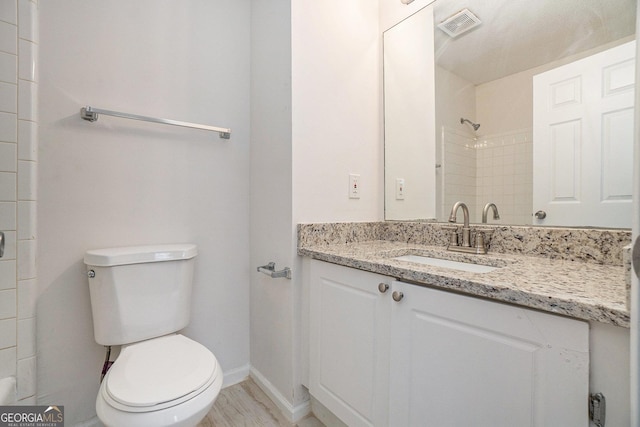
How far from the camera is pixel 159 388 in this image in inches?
33.7

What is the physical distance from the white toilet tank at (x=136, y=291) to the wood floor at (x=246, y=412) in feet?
1.51

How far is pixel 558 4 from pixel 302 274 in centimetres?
147

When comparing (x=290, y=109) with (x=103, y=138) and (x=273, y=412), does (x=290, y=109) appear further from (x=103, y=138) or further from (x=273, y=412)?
(x=273, y=412)

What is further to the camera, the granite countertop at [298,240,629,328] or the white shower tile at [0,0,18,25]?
the white shower tile at [0,0,18,25]

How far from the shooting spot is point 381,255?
1.17 metres

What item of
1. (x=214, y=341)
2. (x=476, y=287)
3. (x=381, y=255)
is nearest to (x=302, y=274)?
(x=381, y=255)

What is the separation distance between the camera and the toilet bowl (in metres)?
0.79

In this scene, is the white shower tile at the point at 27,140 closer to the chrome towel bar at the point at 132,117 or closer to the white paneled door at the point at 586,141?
the chrome towel bar at the point at 132,117

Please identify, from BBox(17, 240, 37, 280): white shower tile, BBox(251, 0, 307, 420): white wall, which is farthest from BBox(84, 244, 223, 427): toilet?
BBox(251, 0, 307, 420): white wall

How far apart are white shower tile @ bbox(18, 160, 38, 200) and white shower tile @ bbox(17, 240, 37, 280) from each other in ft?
0.56

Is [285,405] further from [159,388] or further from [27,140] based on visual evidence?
[27,140]

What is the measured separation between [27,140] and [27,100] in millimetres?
146
